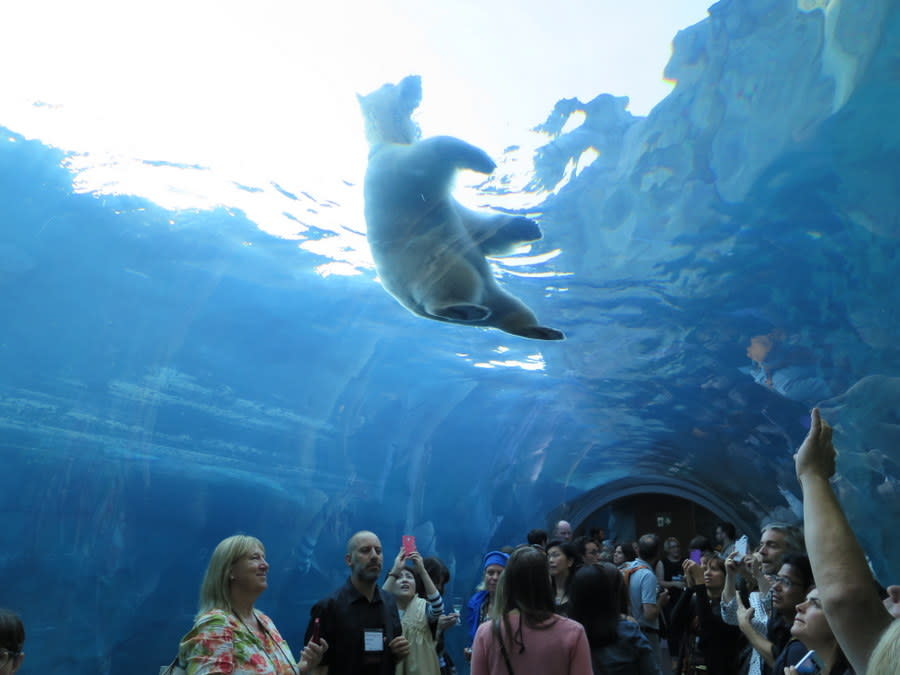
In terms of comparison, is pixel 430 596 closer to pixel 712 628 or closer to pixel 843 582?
pixel 712 628

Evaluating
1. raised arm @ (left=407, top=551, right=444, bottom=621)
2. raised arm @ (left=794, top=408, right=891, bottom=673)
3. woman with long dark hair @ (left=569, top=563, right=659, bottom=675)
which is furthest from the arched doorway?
raised arm @ (left=794, top=408, right=891, bottom=673)

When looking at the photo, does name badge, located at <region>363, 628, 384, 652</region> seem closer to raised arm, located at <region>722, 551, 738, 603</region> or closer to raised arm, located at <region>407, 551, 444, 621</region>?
raised arm, located at <region>407, 551, 444, 621</region>

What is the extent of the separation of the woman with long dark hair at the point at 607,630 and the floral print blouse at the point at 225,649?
1.46 m

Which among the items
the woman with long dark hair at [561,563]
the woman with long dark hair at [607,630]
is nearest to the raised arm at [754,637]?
the woman with long dark hair at [607,630]

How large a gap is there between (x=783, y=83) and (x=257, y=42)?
4943mm

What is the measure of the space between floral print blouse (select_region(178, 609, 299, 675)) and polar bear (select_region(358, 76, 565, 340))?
7.89ft

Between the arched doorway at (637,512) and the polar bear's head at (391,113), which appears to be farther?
the arched doorway at (637,512)

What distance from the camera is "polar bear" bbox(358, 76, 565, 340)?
4848 mm

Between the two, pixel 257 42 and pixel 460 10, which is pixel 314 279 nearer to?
pixel 257 42

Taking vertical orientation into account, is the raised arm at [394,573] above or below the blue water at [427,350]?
below

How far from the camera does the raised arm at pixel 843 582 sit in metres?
1.42

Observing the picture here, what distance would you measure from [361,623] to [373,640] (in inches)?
4.9

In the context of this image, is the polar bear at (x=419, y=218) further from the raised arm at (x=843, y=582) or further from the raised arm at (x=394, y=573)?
the raised arm at (x=843, y=582)

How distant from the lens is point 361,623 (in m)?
4.11
